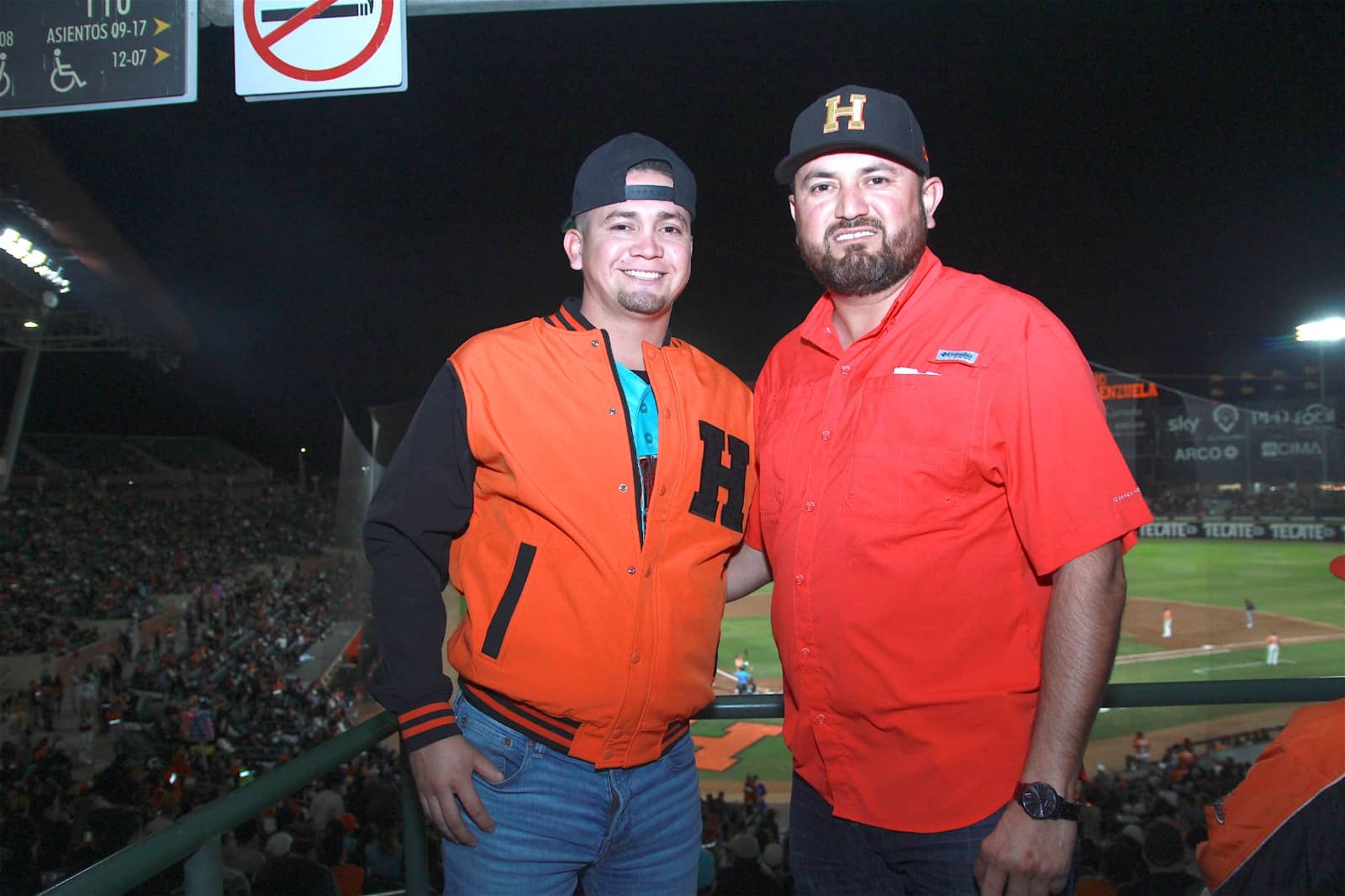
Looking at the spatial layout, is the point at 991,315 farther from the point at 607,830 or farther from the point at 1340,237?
the point at 1340,237

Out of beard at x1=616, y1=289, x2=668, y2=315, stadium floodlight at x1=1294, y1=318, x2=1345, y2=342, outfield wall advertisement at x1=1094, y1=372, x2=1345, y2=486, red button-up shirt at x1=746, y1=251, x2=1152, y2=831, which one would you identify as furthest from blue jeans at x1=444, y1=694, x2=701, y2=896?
outfield wall advertisement at x1=1094, y1=372, x2=1345, y2=486

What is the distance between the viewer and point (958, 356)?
1774mm

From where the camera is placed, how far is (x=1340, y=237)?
558 inches

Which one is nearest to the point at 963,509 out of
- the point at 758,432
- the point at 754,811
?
the point at 758,432

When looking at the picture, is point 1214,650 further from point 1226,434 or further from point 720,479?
point 720,479

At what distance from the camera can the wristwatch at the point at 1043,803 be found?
1557mm

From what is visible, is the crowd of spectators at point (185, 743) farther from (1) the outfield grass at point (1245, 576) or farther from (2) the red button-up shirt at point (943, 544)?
(1) the outfield grass at point (1245, 576)

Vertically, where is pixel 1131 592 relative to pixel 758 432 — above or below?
below

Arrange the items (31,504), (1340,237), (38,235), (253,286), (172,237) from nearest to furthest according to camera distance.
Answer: (1340,237)
(38,235)
(172,237)
(253,286)
(31,504)

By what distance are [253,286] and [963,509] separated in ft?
93.4

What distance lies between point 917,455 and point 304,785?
5.01ft

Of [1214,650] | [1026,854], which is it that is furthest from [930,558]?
[1214,650]

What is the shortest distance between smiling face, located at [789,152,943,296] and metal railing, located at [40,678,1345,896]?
1.28 m

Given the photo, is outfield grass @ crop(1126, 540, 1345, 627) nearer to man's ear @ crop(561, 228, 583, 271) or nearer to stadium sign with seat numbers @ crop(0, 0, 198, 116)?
man's ear @ crop(561, 228, 583, 271)
